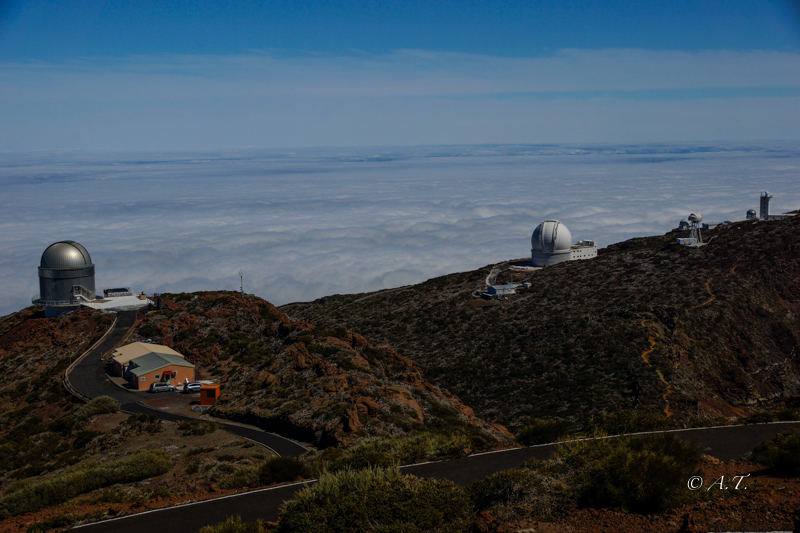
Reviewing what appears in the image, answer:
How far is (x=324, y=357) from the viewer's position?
1086 inches

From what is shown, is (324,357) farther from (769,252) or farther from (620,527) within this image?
(769,252)

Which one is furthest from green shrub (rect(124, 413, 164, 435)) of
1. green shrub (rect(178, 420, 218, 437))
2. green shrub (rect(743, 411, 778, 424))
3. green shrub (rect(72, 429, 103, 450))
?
green shrub (rect(743, 411, 778, 424))

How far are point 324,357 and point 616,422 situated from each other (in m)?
15.4

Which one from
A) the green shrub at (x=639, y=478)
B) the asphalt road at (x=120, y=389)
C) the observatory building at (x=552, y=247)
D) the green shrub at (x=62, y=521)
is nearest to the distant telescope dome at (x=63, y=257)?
the asphalt road at (x=120, y=389)

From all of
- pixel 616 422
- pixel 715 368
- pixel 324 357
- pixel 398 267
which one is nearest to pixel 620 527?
pixel 616 422

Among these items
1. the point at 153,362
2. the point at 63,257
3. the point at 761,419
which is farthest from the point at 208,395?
the point at 761,419

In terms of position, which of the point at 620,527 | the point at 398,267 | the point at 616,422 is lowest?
the point at 398,267

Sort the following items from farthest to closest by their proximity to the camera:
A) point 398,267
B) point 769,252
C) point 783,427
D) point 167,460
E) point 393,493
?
point 398,267 → point 769,252 → point 167,460 → point 783,427 → point 393,493

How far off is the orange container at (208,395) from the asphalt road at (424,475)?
14.6m

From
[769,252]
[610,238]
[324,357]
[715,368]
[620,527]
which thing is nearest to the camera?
[620,527]

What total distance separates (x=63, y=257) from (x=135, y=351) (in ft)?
43.2

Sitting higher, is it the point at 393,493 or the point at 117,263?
the point at 393,493

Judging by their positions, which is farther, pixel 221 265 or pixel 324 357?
Result: pixel 221 265

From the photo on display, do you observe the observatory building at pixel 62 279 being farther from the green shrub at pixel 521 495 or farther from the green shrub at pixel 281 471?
the green shrub at pixel 521 495
